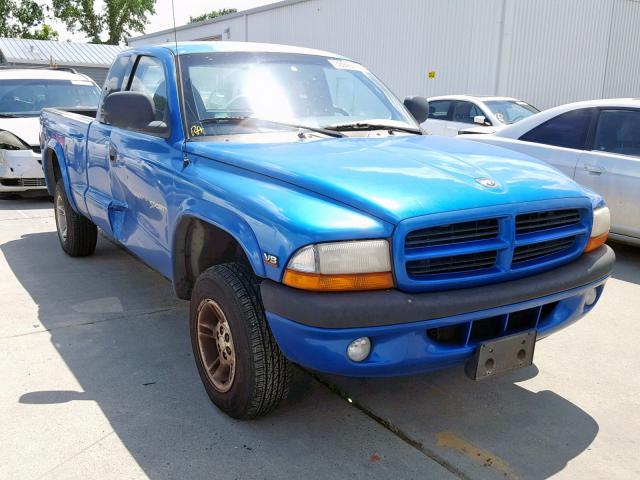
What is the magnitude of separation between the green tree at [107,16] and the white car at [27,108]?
180 ft

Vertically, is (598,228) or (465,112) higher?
(598,228)

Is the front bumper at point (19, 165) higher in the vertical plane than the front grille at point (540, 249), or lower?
lower

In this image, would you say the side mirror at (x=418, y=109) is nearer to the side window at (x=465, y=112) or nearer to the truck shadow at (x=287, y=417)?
the truck shadow at (x=287, y=417)

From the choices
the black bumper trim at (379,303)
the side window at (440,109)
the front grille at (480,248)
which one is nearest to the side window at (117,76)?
the black bumper trim at (379,303)

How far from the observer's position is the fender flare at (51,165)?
5598 millimetres

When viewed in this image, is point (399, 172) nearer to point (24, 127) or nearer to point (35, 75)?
point (24, 127)

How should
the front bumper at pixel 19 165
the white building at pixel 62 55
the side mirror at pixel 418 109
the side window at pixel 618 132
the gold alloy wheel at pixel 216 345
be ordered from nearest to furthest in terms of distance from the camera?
1. the gold alloy wheel at pixel 216 345
2. the side mirror at pixel 418 109
3. the side window at pixel 618 132
4. the front bumper at pixel 19 165
5. the white building at pixel 62 55

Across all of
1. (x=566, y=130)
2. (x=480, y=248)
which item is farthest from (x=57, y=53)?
(x=480, y=248)

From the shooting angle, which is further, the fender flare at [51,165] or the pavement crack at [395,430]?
the fender flare at [51,165]

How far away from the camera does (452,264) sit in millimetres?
2682

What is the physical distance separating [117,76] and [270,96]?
5.77 feet

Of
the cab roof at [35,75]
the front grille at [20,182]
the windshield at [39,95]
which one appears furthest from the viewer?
the cab roof at [35,75]

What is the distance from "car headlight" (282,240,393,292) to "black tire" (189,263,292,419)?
394 millimetres

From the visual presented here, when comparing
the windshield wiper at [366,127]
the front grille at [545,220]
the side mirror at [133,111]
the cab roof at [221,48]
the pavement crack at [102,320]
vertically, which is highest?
the cab roof at [221,48]
